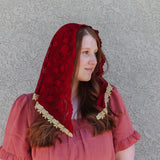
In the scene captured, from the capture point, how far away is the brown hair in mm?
1669

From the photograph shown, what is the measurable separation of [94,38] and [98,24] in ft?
2.14

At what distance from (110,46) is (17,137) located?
130cm

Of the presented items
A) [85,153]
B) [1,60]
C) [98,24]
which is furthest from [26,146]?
[98,24]

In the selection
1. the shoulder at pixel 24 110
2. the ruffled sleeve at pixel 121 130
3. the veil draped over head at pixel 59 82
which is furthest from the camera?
the ruffled sleeve at pixel 121 130

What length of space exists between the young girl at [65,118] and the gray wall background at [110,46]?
531 mm

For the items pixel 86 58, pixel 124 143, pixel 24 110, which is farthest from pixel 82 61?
pixel 124 143

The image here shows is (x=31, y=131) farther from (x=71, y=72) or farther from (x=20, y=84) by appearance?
(x=20, y=84)

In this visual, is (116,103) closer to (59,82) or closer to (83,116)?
(83,116)

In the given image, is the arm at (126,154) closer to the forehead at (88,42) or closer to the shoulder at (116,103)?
the shoulder at (116,103)

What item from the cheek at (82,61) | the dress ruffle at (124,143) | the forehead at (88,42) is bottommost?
the dress ruffle at (124,143)

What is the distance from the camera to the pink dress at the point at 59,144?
1.66 metres

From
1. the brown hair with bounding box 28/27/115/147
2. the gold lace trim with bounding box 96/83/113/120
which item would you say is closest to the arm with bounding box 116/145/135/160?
the brown hair with bounding box 28/27/115/147

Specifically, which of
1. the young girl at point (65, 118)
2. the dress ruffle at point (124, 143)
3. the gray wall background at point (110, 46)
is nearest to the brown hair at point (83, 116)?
the young girl at point (65, 118)

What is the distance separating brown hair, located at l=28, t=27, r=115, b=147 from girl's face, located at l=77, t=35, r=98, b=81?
0.10 ft
